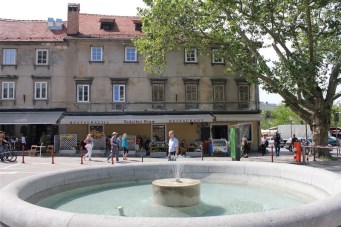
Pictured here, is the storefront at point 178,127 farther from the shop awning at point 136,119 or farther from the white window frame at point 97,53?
the white window frame at point 97,53

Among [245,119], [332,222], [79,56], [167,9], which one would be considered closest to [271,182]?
[332,222]

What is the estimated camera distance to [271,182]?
421 inches

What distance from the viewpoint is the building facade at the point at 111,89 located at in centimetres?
3422

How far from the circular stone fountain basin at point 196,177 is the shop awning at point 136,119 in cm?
2083

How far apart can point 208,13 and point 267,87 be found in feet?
20.5

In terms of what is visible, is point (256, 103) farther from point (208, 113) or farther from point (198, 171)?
point (198, 171)

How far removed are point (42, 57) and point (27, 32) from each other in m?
3.88

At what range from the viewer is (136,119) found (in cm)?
3244

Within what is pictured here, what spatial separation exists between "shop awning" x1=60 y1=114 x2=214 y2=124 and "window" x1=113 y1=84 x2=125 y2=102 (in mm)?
2006

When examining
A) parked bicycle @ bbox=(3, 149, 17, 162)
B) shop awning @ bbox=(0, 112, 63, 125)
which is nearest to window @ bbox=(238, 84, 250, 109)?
shop awning @ bbox=(0, 112, 63, 125)

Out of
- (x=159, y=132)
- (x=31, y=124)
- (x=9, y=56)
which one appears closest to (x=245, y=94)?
(x=159, y=132)

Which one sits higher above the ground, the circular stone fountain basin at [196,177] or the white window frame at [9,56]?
the white window frame at [9,56]

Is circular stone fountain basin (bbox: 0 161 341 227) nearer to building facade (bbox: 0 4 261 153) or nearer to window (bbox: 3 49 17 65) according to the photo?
building facade (bbox: 0 4 261 153)

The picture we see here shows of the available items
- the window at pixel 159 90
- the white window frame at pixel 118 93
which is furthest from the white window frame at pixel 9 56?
the window at pixel 159 90
